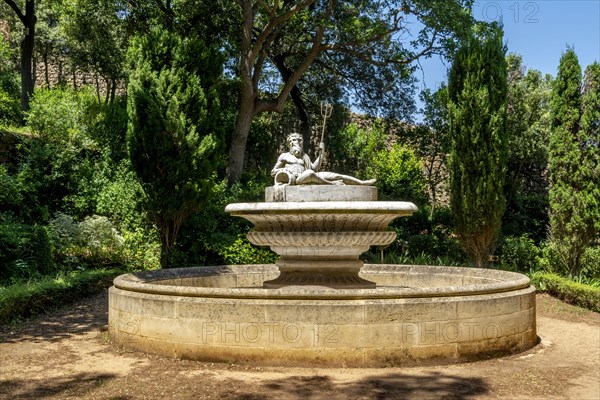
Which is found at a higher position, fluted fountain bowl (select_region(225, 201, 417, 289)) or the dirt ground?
fluted fountain bowl (select_region(225, 201, 417, 289))

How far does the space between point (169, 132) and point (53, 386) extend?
8951mm

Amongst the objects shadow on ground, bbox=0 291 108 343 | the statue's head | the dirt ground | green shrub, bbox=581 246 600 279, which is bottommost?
shadow on ground, bbox=0 291 108 343

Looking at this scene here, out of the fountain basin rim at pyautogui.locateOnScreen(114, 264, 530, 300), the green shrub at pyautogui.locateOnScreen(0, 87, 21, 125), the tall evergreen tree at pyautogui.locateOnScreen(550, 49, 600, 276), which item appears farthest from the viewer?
the green shrub at pyautogui.locateOnScreen(0, 87, 21, 125)

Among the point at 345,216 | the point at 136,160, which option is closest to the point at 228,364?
the point at 345,216

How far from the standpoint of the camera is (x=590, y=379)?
5.81m

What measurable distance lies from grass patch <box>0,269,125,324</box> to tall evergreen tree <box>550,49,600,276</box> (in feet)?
33.6

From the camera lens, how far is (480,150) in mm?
14180

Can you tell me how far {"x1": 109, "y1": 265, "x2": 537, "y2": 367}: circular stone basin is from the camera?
5.95 meters

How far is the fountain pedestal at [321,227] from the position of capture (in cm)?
712

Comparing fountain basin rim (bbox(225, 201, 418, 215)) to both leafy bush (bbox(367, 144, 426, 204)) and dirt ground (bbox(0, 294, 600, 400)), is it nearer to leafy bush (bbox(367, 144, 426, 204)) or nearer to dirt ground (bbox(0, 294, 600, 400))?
dirt ground (bbox(0, 294, 600, 400))

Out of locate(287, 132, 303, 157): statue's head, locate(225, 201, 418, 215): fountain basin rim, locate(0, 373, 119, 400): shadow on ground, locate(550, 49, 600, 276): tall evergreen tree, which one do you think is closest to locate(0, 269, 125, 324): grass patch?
locate(0, 373, 119, 400): shadow on ground

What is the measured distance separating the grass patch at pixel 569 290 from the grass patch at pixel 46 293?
30.5 feet

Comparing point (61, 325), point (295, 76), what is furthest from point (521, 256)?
point (61, 325)

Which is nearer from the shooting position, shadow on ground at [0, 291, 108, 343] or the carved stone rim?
the carved stone rim
